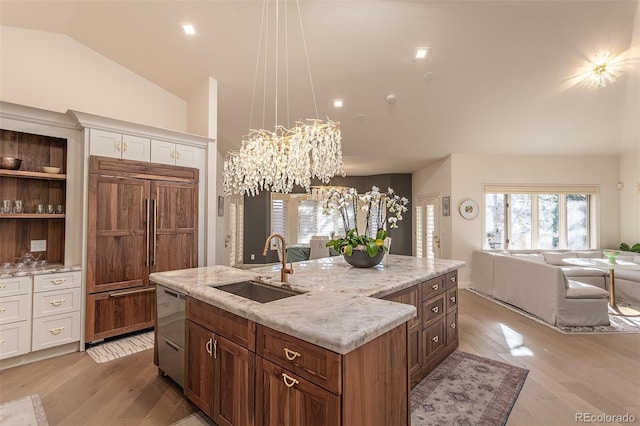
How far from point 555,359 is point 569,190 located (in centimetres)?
468

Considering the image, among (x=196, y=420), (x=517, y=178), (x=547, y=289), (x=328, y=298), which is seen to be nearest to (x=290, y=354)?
(x=328, y=298)

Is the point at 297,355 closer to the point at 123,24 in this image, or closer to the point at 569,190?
the point at 123,24

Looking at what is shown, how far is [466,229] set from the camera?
5977mm

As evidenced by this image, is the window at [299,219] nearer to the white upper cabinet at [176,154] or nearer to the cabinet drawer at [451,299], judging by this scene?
the white upper cabinet at [176,154]

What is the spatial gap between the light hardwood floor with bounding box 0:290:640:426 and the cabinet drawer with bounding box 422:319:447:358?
0.52 meters

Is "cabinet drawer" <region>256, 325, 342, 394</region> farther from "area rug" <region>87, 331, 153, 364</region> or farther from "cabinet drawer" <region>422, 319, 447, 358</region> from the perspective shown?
"area rug" <region>87, 331, 153, 364</region>

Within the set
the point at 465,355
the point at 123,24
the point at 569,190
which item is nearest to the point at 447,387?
the point at 465,355

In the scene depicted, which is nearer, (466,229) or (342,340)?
(342,340)

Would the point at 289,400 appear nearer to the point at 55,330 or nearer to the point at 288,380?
the point at 288,380

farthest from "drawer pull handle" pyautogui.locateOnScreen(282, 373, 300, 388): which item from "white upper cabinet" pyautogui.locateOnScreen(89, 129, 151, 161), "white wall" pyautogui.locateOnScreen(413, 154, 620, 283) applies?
"white wall" pyautogui.locateOnScreen(413, 154, 620, 283)

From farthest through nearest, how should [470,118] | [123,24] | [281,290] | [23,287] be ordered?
[470,118] < [123,24] < [23,287] < [281,290]

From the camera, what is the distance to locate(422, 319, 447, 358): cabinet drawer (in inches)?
100

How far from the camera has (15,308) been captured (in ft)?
8.97

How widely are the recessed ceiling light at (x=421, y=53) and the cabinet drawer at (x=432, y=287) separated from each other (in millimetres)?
Result: 2747
